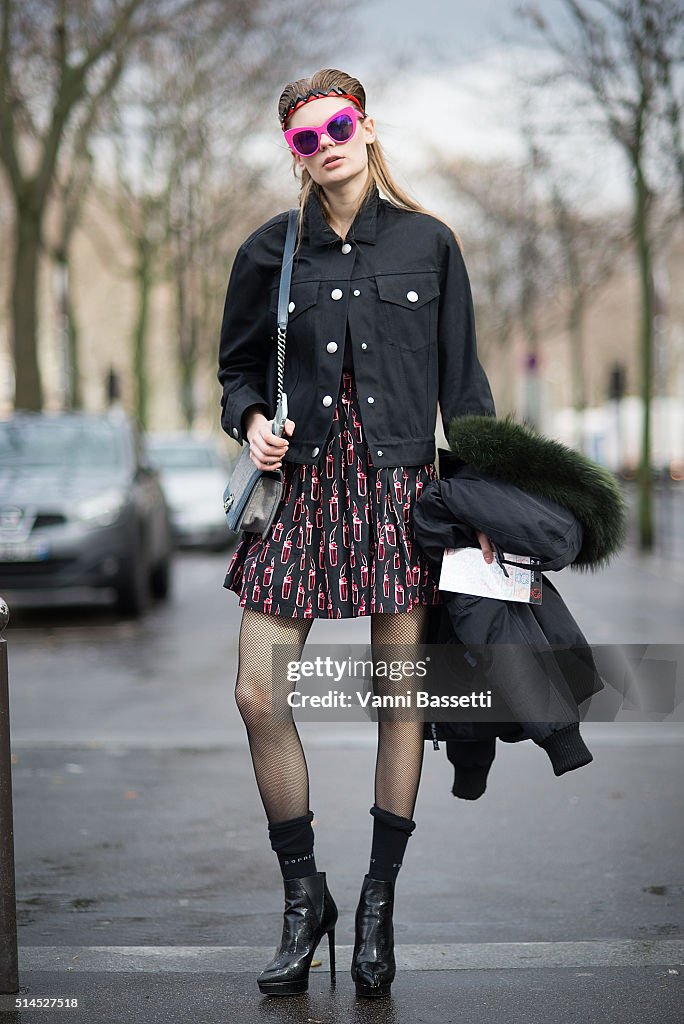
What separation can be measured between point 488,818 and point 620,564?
1262 centimetres

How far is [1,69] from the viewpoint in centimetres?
1817

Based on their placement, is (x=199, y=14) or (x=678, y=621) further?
(x=199, y=14)

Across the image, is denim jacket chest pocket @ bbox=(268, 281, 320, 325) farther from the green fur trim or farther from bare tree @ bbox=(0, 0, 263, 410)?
bare tree @ bbox=(0, 0, 263, 410)

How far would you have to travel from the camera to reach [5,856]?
3383 millimetres

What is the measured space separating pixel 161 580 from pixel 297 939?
35.6 ft

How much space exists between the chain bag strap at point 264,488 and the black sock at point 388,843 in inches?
27.9

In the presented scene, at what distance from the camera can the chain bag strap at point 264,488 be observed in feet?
11.5

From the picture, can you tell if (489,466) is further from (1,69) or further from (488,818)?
(1,69)

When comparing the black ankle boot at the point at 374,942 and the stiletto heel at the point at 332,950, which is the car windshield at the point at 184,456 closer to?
the stiletto heel at the point at 332,950

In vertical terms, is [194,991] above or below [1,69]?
below

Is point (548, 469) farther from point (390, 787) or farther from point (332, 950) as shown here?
point (332, 950)

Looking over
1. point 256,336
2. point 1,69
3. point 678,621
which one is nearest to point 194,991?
point 256,336

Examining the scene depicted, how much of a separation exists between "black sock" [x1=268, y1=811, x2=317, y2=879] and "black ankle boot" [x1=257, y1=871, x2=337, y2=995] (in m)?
0.02

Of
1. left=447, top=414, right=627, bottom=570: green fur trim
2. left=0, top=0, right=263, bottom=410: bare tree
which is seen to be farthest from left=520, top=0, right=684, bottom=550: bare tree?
left=447, top=414, right=627, bottom=570: green fur trim
